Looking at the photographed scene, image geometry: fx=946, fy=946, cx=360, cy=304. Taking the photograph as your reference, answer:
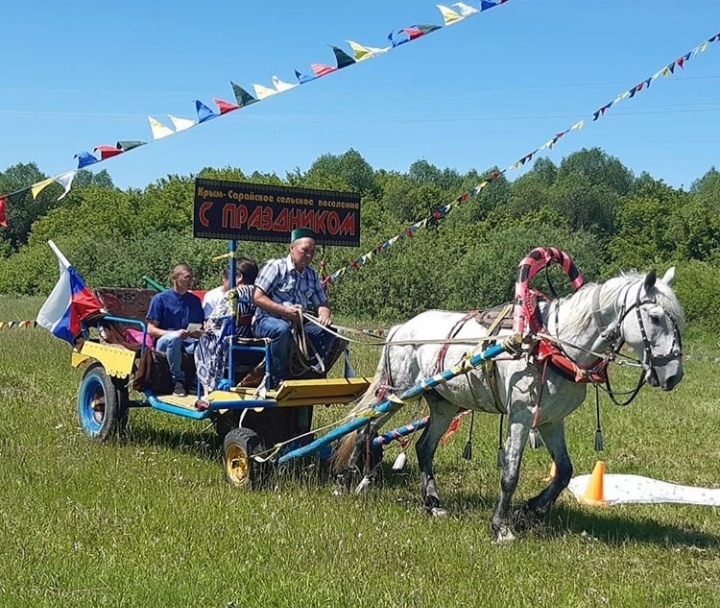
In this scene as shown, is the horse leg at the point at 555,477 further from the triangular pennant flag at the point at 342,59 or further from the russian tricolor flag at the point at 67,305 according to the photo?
the russian tricolor flag at the point at 67,305

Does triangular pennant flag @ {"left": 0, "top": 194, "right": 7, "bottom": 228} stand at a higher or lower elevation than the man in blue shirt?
higher

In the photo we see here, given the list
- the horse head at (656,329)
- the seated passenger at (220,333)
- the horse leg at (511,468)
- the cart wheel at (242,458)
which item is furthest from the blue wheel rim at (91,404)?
the horse head at (656,329)

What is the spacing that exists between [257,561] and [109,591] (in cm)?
101

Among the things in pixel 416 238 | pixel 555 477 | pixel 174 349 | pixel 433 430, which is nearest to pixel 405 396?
pixel 433 430

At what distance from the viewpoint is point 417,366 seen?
8.12 metres

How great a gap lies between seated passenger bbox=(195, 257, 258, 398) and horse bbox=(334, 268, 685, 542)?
4.39 feet

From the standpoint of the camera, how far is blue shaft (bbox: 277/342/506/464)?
6709 millimetres

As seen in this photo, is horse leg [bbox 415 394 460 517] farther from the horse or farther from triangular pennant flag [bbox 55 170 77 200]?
triangular pennant flag [bbox 55 170 77 200]

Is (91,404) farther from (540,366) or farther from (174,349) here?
(540,366)

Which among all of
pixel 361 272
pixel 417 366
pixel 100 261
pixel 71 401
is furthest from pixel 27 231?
pixel 417 366

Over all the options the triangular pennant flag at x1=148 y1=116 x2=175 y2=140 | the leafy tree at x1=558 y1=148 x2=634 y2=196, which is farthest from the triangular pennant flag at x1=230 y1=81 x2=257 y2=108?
the leafy tree at x1=558 y1=148 x2=634 y2=196

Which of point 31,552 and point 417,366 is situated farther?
point 417,366

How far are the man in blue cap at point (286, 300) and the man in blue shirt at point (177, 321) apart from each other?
1256 mm

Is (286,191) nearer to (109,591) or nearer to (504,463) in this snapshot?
(504,463)
